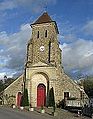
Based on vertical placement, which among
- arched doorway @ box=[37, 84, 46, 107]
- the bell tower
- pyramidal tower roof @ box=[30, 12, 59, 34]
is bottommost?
arched doorway @ box=[37, 84, 46, 107]

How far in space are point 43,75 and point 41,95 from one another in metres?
2.96

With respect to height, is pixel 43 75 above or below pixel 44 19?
below

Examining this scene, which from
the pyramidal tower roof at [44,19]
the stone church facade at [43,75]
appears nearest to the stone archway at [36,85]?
the stone church facade at [43,75]

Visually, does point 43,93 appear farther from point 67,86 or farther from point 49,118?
point 49,118

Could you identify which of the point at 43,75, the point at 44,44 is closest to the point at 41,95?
the point at 43,75

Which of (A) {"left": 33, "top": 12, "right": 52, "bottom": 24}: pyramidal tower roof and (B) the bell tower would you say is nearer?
(B) the bell tower

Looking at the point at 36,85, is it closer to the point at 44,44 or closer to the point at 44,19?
the point at 44,44

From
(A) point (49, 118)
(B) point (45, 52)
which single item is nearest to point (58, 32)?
(B) point (45, 52)

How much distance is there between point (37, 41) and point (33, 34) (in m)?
1.50

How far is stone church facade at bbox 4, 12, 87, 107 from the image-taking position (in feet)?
120

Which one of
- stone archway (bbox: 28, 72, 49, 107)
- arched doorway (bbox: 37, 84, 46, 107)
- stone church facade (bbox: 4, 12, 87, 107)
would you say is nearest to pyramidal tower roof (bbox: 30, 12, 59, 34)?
stone church facade (bbox: 4, 12, 87, 107)

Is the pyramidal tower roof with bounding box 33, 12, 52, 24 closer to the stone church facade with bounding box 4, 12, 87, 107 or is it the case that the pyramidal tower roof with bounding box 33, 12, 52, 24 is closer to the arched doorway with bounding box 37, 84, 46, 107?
the stone church facade with bounding box 4, 12, 87, 107

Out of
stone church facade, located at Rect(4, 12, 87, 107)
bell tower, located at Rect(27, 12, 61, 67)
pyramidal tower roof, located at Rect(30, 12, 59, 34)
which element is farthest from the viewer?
pyramidal tower roof, located at Rect(30, 12, 59, 34)

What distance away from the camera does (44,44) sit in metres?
39.5
